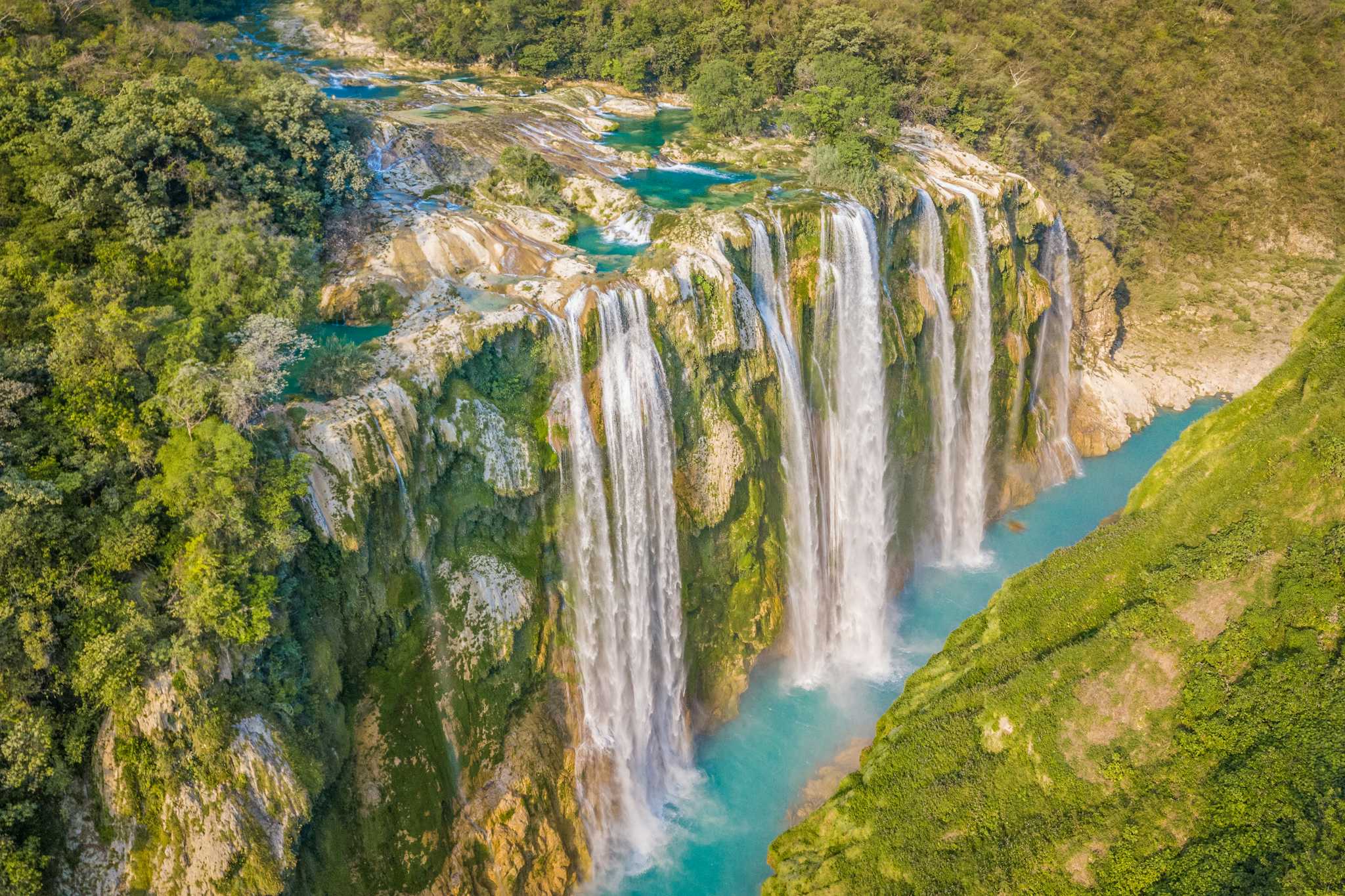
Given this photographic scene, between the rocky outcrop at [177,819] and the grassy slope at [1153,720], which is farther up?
the grassy slope at [1153,720]

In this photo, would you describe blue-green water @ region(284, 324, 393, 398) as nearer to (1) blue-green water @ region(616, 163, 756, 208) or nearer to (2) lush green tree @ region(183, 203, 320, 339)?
(2) lush green tree @ region(183, 203, 320, 339)

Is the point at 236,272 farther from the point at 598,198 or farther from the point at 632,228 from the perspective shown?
the point at 598,198

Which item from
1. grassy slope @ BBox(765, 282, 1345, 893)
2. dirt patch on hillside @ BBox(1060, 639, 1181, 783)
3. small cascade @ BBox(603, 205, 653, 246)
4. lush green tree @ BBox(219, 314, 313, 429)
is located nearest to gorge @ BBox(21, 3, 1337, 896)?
small cascade @ BBox(603, 205, 653, 246)

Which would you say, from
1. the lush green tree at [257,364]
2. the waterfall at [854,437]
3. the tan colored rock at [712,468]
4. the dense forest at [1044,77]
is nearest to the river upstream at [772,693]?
the waterfall at [854,437]

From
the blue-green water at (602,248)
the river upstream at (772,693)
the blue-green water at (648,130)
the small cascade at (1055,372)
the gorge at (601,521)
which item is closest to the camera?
the gorge at (601,521)

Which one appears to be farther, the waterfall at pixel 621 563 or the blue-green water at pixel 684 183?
the blue-green water at pixel 684 183

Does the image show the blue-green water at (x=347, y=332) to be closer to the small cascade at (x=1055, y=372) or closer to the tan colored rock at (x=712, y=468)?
the tan colored rock at (x=712, y=468)
